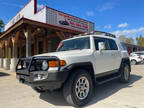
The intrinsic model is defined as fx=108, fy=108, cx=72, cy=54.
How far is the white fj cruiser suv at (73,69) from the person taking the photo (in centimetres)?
245

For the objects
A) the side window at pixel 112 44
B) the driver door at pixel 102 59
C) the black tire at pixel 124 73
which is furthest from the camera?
the black tire at pixel 124 73

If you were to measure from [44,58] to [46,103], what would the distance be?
4.47ft

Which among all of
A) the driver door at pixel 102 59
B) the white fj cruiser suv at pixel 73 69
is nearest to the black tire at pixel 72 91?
the white fj cruiser suv at pixel 73 69

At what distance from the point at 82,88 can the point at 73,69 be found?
23.6 inches

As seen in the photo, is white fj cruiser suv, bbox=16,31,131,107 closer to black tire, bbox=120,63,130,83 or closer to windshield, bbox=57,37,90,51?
windshield, bbox=57,37,90,51

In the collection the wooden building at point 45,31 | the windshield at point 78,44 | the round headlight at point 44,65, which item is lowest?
the round headlight at point 44,65

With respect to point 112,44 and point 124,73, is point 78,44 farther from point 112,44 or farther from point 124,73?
point 124,73

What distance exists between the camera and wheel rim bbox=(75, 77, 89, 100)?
2.84 meters

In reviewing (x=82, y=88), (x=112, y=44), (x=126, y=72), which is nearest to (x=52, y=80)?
(x=82, y=88)

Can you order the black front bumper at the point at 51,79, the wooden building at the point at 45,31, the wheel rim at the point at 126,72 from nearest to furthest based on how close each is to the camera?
the black front bumper at the point at 51,79, the wheel rim at the point at 126,72, the wooden building at the point at 45,31

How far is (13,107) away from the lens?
2822 mm

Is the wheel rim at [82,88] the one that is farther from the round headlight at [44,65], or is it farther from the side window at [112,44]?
the side window at [112,44]

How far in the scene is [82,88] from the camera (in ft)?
9.60

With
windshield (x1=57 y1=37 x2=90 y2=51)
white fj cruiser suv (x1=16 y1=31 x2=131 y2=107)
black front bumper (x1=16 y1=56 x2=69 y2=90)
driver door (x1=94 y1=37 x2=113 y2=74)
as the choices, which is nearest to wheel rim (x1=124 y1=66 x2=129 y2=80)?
white fj cruiser suv (x1=16 y1=31 x2=131 y2=107)
